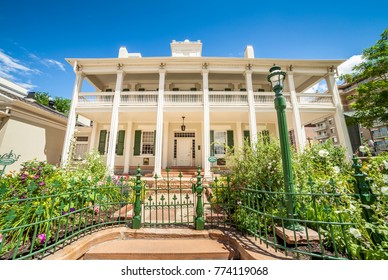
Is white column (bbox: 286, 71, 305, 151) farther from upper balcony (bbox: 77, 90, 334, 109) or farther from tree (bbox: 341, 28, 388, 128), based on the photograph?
tree (bbox: 341, 28, 388, 128)

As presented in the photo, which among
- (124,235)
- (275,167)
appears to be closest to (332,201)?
(275,167)

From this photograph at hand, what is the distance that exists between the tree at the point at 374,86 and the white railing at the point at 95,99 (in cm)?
1515

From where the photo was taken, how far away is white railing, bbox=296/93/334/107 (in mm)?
9812

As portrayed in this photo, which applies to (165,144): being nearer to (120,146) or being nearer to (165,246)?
(120,146)

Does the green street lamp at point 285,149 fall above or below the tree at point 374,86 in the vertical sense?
below

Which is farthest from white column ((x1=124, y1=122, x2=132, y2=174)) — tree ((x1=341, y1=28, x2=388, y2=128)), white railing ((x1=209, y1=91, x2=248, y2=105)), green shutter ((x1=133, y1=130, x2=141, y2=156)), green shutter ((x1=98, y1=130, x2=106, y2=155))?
tree ((x1=341, y1=28, x2=388, y2=128))

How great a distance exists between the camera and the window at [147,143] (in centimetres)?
1152

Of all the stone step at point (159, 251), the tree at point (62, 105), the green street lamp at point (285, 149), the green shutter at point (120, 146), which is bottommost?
the stone step at point (159, 251)

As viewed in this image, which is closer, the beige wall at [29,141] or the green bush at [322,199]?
the green bush at [322,199]

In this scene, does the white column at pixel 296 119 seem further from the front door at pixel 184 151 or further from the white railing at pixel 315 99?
the front door at pixel 184 151

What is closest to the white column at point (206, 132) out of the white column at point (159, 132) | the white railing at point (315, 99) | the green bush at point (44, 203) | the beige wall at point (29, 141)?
the white column at point (159, 132)

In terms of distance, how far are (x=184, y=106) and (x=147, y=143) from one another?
14.1ft

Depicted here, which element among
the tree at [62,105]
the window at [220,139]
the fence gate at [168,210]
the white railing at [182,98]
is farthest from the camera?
the tree at [62,105]
